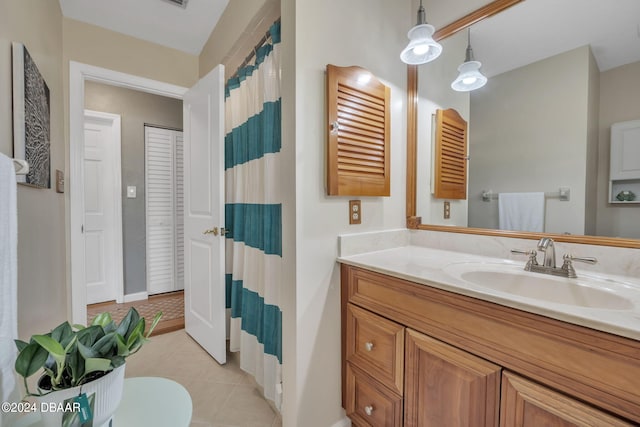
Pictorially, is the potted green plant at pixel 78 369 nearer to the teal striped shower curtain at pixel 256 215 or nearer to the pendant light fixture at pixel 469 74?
the teal striped shower curtain at pixel 256 215

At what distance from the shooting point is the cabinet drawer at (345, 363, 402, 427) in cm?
108

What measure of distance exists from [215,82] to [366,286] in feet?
5.46

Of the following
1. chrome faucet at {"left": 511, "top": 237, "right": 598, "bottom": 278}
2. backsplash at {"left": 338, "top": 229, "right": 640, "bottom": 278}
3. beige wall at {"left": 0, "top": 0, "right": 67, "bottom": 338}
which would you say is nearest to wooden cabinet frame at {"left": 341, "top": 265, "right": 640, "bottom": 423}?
backsplash at {"left": 338, "top": 229, "right": 640, "bottom": 278}

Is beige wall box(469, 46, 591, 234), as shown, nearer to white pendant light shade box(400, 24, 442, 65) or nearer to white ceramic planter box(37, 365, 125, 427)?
white pendant light shade box(400, 24, 442, 65)

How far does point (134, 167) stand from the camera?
10.00 ft

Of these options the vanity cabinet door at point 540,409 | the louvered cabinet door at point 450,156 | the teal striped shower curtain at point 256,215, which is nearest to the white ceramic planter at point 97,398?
the teal striped shower curtain at point 256,215

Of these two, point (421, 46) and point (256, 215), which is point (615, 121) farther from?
point (256, 215)

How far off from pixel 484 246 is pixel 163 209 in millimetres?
3315

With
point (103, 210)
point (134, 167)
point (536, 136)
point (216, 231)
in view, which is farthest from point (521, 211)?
point (103, 210)

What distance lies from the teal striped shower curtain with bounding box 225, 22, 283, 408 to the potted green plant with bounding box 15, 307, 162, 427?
85 centimetres

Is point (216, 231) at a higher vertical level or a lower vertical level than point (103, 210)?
lower

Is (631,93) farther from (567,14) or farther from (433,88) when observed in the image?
(433,88)

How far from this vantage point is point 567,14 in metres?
1.11

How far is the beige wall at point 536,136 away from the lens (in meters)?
1.09
